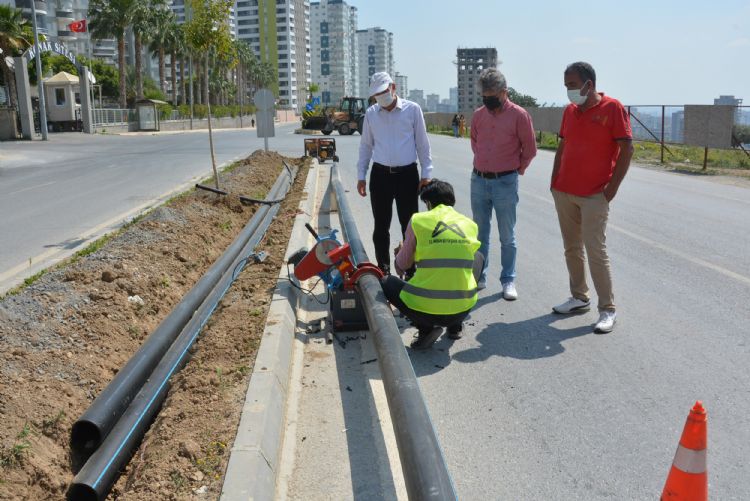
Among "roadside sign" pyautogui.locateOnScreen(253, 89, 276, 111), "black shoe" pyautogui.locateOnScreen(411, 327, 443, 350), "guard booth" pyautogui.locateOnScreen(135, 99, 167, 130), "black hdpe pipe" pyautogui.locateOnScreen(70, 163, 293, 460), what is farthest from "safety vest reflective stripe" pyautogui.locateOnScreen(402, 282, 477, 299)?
"guard booth" pyautogui.locateOnScreen(135, 99, 167, 130)

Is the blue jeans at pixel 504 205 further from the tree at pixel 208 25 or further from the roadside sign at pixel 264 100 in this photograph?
the roadside sign at pixel 264 100

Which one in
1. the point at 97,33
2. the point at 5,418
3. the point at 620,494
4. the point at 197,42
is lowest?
the point at 620,494

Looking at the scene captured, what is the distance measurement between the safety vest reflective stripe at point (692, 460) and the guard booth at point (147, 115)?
64.2 m

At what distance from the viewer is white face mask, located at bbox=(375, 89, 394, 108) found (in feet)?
19.8

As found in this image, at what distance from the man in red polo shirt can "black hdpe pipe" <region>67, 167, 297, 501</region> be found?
123 inches

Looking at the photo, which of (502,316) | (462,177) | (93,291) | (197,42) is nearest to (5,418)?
(93,291)

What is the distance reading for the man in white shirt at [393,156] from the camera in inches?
249

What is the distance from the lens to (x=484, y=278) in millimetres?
6918

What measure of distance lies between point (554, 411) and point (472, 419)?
501 mm

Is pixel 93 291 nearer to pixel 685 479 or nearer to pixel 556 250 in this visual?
pixel 685 479

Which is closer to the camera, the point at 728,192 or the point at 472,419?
the point at 472,419

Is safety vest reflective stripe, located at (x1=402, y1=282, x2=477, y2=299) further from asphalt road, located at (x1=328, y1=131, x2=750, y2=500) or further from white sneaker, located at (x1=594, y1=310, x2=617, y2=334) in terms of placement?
white sneaker, located at (x1=594, y1=310, x2=617, y2=334)

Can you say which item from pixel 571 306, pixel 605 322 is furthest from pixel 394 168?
pixel 605 322

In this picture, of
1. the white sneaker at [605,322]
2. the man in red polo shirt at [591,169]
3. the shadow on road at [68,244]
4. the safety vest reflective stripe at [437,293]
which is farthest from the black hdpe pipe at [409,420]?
the shadow on road at [68,244]
